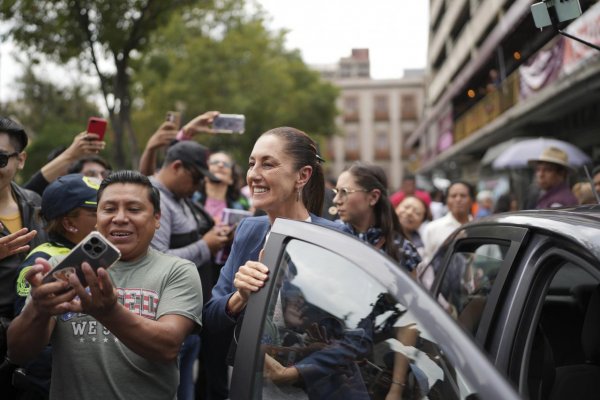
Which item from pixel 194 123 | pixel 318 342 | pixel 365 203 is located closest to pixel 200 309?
pixel 318 342

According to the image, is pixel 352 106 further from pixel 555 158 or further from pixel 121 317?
pixel 121 317

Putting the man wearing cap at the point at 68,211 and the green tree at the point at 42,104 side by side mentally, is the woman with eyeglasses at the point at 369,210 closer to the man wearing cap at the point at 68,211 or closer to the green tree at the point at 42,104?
the man wearing cap at the point at 68,211

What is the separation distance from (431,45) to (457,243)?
4260 centimetres

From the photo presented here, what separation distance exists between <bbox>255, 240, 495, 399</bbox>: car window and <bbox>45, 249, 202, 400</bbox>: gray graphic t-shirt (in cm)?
52

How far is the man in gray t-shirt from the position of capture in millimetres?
2014

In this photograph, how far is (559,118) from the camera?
59.5 feet

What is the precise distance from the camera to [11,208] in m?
3.44

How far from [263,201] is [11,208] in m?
1.57

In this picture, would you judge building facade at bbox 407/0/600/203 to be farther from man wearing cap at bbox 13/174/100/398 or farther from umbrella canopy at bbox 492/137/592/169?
man wearing cap at bbox 13/174/100/398

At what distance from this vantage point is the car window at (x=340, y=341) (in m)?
1.64

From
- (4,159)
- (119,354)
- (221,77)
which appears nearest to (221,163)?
(4,159)

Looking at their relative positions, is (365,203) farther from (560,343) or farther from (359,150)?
(359,150)

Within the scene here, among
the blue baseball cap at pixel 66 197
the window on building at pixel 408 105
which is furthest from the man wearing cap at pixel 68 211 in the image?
the window on building at pixel 408 105

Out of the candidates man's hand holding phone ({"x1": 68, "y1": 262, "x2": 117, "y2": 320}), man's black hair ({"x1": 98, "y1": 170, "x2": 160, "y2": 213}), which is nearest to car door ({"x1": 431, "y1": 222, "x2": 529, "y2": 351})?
man's black hair ({"x1": 98, "y1": 170, "x2": 160, "y2": 213})
